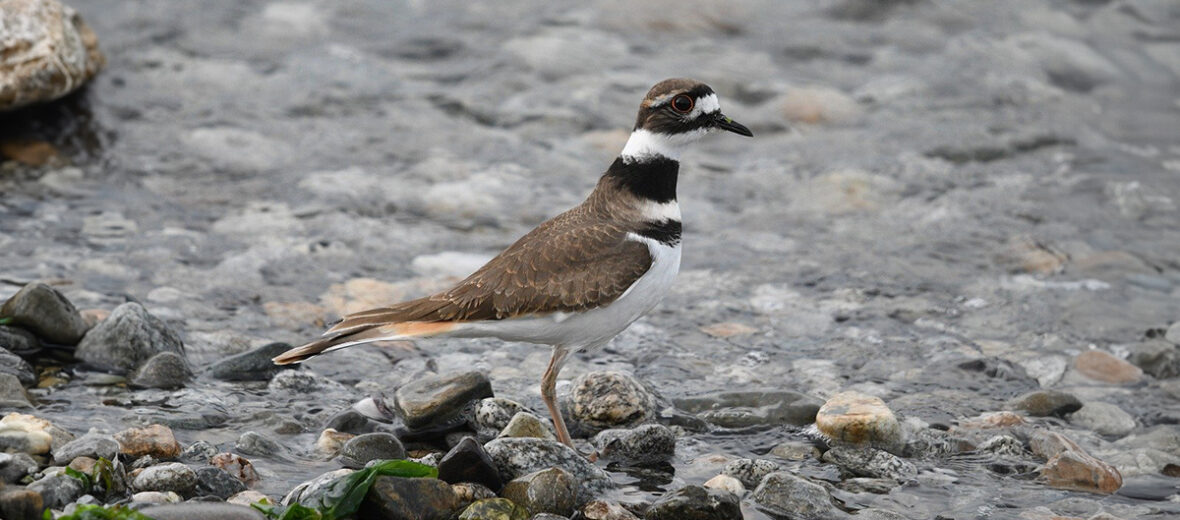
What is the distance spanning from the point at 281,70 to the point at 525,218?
3.72 meters

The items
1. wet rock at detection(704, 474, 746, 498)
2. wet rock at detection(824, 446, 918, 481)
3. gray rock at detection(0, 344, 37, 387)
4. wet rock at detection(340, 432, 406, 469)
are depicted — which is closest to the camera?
wet rock at detection(704, 474, 746, 498)

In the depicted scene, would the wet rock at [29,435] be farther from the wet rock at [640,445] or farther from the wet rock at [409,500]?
the wet rock at [640,445]

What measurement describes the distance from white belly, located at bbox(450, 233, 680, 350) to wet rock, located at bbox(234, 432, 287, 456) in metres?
0.98

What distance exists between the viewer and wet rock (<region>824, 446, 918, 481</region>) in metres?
5.88

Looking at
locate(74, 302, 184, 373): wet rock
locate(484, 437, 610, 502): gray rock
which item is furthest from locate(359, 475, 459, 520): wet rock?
locate(74, 302, 184, 373): wet rock

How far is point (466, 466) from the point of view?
523 centimetres

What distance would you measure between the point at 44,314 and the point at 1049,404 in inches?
209

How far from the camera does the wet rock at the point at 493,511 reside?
16.4ft

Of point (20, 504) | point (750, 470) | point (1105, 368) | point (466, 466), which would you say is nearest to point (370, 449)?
point (466, 466)

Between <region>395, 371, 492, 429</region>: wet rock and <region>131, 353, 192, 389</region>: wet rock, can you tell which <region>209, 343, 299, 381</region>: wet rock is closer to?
<region>131, 353, 192, 389</region>: wet rock

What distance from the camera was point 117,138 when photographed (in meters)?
10.5

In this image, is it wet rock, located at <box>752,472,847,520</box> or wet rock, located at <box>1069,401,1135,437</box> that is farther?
wet rock, located at <box>1069,401,1135,437</box>

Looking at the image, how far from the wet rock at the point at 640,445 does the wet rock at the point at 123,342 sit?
2423 mm

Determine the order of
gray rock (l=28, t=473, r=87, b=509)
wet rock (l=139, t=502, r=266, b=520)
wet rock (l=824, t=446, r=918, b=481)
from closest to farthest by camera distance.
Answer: wet rock (l=139, t=502, r=266, b=520) → gray rock (l=28, t=473, r=87, b=509) → wet rock (l=824, t=446, r=918, b=481)
